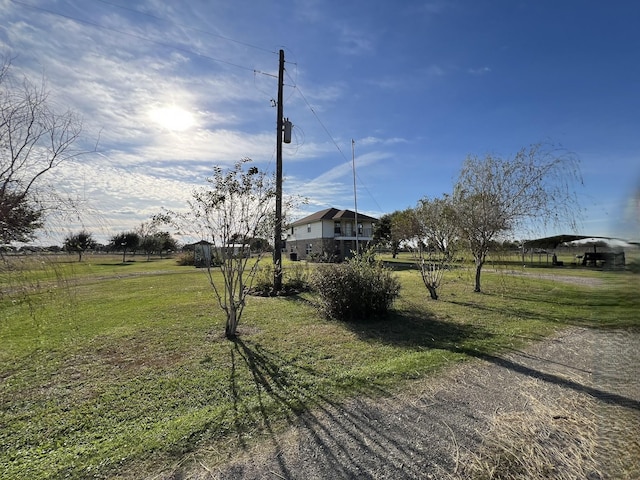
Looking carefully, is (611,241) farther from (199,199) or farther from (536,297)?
(536,297)

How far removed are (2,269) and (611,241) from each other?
4250 mm

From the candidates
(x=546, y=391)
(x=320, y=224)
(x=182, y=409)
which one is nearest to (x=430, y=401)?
(x=546, y=391)

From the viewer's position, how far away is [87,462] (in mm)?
2658

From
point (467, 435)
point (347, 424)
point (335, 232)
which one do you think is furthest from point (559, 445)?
point (335, 232)

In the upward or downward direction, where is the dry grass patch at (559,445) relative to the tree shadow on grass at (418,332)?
upward

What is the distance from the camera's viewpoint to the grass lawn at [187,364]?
273 cm

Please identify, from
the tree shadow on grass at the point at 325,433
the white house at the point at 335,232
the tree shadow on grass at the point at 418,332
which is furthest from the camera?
the white house at the point at 335,232

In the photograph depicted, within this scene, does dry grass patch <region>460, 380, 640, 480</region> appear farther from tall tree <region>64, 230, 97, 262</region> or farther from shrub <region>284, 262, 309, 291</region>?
shrub <region>284, 262, 309, 291</region>

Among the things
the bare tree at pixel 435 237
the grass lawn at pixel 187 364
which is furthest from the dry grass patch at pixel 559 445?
the bare tree at pixel 435 237

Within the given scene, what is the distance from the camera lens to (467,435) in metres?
2.88

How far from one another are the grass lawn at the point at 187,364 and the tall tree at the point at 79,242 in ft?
0.62

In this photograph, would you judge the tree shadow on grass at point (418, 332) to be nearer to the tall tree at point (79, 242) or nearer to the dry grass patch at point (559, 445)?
the dry grass patch at point (559, 445)

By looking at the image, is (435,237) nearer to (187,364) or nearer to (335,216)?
(187,364)

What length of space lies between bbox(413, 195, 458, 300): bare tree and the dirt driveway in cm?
745
